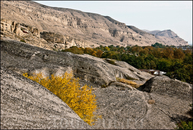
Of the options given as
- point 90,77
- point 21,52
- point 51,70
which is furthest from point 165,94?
point 21,52

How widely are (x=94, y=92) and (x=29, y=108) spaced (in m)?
12.4

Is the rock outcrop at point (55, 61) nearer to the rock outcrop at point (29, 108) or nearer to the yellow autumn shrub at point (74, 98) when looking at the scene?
the yellow autumn shrub at point (74, 98)

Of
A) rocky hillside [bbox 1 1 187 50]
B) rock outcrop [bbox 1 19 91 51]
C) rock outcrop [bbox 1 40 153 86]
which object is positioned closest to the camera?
rock outcrop [bbox 1 40 153 86]

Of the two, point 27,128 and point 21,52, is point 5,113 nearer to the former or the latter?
point 27,128

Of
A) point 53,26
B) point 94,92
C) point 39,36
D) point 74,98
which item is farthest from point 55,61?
point 53,26

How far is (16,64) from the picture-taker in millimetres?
15109

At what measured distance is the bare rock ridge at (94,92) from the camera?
136 inches

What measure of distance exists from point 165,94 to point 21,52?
1918 centimetres

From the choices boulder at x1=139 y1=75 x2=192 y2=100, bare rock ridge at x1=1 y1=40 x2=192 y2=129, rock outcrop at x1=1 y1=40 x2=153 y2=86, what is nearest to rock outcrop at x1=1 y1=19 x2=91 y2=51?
rock outcrop at x1=1 y1=40 x2=153 y2=86

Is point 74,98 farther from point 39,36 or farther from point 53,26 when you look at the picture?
point 53,26

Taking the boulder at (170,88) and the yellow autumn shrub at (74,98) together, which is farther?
the boulder at (170,88)

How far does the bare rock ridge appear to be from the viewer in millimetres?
3451

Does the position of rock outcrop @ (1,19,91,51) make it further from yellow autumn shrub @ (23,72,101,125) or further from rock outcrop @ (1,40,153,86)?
yellow autumn shrub @ (23,72,101,125)

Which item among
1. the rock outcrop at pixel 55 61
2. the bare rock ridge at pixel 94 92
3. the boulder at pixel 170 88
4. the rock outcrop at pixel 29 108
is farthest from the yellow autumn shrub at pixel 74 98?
the boulder at pixel 170 88
